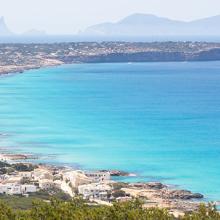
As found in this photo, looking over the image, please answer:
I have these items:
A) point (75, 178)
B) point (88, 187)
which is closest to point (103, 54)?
point (75, 178)

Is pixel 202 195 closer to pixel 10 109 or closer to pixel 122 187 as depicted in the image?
pixel 122 187

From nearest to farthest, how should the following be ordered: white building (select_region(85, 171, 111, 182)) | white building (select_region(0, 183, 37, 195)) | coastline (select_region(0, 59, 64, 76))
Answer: white building (select_region(0, 183, 37, 195)), white building (select_region(85, 171, 111, 182)), coastline (select_region(0, 59, 64, 76))

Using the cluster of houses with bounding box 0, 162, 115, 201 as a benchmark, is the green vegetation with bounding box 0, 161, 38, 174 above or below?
below

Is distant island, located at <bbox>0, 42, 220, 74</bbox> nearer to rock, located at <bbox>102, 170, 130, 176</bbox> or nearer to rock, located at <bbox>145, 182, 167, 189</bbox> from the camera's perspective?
rock, located at <bbox>102, 170, 130, 176</bbox>

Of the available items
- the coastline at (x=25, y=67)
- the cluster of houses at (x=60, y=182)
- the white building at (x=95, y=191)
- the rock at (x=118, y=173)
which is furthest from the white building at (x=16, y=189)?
the coastline at (x=25, y=67)

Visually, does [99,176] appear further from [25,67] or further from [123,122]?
[25,67]

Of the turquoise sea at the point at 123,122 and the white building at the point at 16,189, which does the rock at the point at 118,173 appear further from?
the white building at the point at 16,189

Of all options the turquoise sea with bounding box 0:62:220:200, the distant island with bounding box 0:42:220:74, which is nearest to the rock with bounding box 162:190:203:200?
the turquoise sea with bounding box 0:62:220:200
